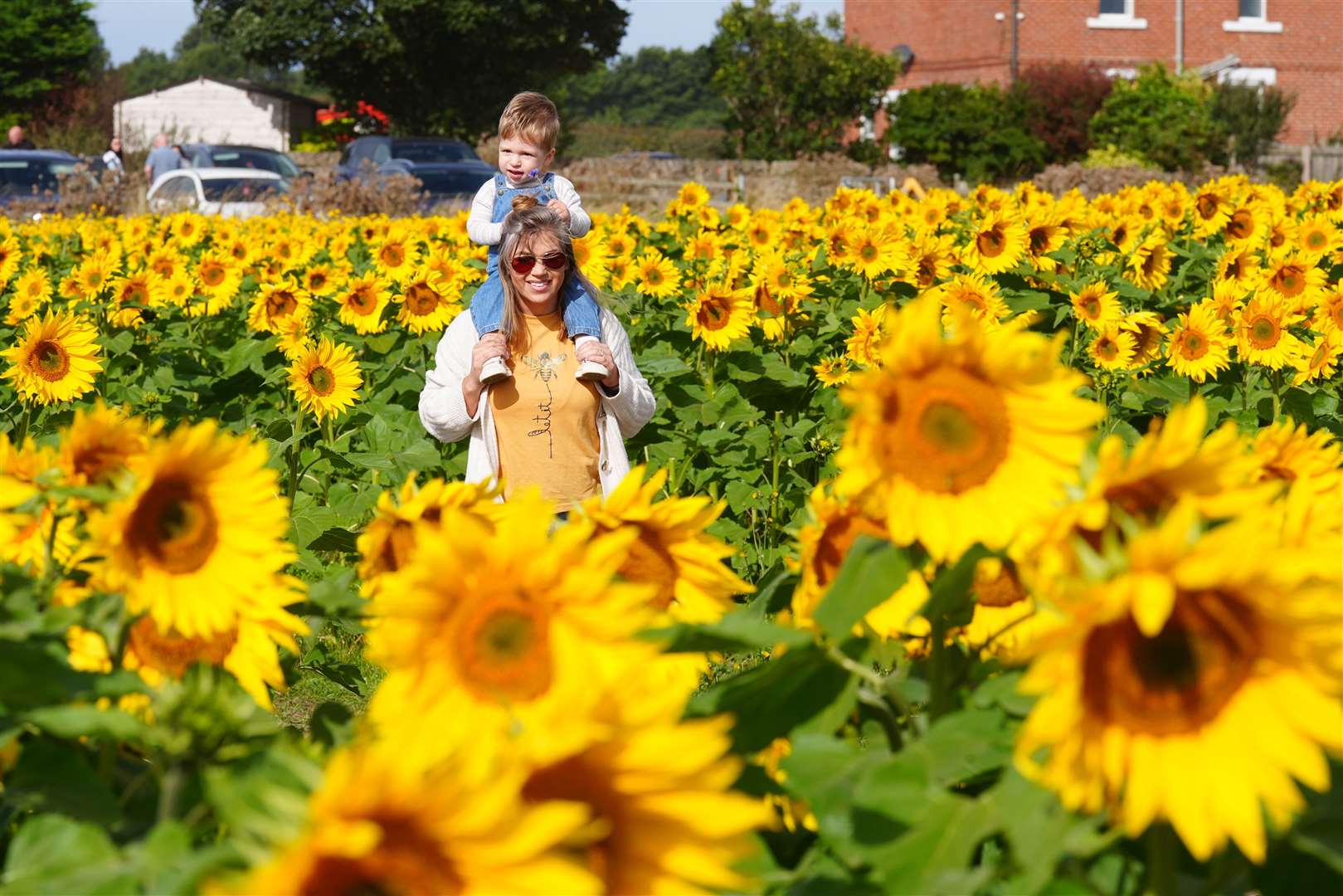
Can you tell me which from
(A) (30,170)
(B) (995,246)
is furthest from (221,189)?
(B) (995,246)

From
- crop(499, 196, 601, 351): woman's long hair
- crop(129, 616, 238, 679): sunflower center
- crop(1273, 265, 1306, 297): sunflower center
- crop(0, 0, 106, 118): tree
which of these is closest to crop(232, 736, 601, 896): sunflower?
crop(129, 616, 238, 679): sunflower center

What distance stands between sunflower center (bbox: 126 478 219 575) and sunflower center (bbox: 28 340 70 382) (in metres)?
2.95

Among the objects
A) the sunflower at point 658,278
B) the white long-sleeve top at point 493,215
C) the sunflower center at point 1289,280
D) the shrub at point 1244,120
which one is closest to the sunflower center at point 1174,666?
the white long-sleeve top at point 493,215

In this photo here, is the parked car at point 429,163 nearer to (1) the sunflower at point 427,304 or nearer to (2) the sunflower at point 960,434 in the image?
(1) the sunflower at point 427,304

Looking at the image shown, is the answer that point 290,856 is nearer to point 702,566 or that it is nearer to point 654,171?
point 702,566

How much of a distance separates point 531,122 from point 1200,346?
2.63 meters

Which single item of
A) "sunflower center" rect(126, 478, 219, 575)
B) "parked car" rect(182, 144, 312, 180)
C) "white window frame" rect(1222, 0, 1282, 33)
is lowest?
"sunflower center" rect(126, 478, 219, 575)

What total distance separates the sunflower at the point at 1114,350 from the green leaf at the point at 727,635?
540 centimetres

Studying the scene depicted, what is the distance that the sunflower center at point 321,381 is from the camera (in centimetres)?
662

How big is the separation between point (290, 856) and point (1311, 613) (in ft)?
2.57

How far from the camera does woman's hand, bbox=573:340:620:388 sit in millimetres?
4656

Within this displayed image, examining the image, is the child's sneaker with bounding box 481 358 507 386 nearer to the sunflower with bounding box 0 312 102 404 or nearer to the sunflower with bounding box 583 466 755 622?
the sunflower with bounding box 0 312 102 404

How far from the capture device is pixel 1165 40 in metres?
43.9

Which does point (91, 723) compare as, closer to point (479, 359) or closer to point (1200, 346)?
point (479, 359)
